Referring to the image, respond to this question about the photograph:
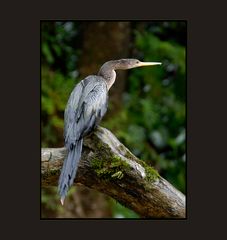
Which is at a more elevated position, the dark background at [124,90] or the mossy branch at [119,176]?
the dark background at [124,90]

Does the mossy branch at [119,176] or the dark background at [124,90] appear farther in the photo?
the dark background at [124,90]

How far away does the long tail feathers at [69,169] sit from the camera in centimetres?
410

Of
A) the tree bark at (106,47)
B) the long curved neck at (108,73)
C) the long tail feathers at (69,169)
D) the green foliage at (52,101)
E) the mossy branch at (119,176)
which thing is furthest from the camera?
the tree bark at (106,47)

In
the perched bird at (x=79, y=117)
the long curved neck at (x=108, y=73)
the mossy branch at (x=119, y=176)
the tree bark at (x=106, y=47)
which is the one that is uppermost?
the tree bark at (x=106, y=47)

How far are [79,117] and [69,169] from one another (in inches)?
11.0

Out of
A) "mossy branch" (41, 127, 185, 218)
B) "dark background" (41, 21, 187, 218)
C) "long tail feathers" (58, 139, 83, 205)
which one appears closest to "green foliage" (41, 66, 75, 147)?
"dark background" (41, 21, 187, 218)

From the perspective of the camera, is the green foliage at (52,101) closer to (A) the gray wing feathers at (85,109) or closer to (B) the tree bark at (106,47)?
(B) the tree bark at (106,47)

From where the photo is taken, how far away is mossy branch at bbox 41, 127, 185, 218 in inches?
170

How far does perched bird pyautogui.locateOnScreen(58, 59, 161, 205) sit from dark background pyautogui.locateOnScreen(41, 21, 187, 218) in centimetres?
127

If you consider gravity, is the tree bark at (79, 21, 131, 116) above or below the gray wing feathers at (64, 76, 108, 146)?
above

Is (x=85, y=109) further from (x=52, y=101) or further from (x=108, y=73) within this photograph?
(x=52, y=101)

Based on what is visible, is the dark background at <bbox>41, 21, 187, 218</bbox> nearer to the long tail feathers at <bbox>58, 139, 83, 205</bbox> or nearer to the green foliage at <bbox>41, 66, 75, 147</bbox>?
the green foliage at <bbox>41, 66, 75, 147</bbox>

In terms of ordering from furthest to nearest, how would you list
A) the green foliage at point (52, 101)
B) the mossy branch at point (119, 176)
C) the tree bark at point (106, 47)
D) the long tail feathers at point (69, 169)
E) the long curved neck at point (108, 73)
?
1. the tree bark at point (106, 47)
2. the green foliage at point (52, 101)
3. the long curved neck at point (108, 73)
4. the mossy branch at point (119, 176)
5. the long tail feathers at point (69, 169)

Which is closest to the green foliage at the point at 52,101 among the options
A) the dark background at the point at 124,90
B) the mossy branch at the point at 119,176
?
the dark background at the point at 124,90
